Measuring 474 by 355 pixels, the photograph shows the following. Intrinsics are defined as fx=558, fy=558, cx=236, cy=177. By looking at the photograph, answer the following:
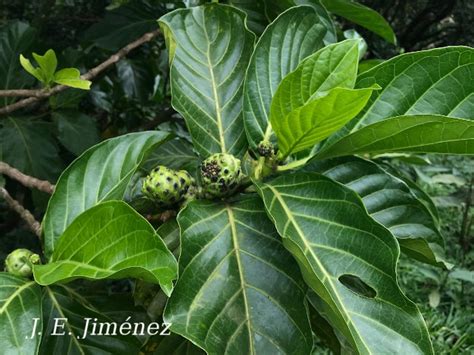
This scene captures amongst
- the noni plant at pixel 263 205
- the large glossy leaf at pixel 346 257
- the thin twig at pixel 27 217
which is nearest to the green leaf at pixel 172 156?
the noni plant at pixel 263 205

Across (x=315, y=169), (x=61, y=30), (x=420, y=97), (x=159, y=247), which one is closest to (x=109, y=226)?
(x=159, y=247)

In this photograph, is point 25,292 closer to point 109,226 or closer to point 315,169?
point 109,226

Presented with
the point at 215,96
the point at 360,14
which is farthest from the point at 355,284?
the point at 360,14

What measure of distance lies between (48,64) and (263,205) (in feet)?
1.45

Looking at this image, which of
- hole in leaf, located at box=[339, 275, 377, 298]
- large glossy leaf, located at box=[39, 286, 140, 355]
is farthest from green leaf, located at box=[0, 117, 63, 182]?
hole in leaf, located at box=[339, 275, 377, 298]

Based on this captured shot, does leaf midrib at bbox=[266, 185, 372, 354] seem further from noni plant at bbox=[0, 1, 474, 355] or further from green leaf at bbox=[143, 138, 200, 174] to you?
green leaf at bbox=[143, 138, 200, 174]

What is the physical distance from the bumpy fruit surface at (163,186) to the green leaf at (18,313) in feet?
0.62

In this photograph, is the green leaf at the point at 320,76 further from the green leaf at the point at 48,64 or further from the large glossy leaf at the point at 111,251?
the green leaf at the point at 48,64

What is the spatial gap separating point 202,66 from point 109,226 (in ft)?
1.25

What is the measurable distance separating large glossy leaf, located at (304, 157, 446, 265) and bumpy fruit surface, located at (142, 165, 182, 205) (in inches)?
7.9

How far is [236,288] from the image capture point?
0.69 meters

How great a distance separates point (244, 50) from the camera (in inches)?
36.8

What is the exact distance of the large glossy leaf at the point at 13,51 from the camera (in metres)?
1.33

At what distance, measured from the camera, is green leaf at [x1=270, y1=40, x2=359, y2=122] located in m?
0.74
